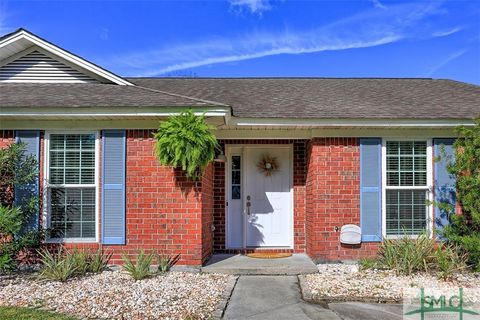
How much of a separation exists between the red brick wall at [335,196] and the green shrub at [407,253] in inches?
19.4

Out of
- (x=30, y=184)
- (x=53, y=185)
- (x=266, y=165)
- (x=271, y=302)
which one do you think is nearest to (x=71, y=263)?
(x=53, y=185)

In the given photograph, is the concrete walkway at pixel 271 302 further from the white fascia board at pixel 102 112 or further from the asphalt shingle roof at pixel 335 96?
the asphalt shingle roof at pixel 335 96

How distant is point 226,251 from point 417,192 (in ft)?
13.1

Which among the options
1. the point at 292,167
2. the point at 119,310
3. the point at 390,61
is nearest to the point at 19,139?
the point at 119,310

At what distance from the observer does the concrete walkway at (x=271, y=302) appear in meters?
5.35

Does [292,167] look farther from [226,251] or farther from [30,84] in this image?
[30,84]

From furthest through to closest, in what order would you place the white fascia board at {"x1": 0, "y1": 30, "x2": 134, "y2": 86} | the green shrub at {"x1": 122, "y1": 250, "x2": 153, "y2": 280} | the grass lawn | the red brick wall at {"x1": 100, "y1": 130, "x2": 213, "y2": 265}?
the white fascia board at {"x1": 0, "y1": 30, "x2": 134, "y2": 86}, the red brick wall at {"x1": 100, "y1": 130, "x2": 213, "y2": 265}, the green shrub at {"x1": 122, "y1": 250, "x2": 153, "y2": 280}, the grass lawn

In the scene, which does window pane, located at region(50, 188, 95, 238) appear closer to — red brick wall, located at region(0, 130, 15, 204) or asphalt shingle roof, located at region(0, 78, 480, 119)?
red brick wall, located at region(0, 130, 15, 204)

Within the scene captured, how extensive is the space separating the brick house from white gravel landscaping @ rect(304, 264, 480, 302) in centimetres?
92

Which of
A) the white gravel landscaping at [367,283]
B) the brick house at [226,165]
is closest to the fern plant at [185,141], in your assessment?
the brick house at [226,165]

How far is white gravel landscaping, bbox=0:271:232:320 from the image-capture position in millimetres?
5359

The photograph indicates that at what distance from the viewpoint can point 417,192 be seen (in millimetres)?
8289

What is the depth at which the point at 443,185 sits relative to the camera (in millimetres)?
8227

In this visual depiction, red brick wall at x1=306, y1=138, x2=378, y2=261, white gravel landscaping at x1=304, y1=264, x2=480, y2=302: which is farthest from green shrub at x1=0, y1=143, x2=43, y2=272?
red brick wall at x1=306, y1=138, x2=378, y2=261
